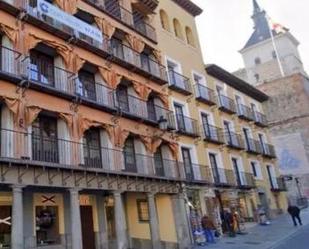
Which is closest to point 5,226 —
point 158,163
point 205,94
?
point 158,163

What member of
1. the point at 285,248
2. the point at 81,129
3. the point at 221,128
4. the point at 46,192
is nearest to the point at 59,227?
the point at 46,192

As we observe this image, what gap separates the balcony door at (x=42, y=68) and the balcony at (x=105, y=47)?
1.14 meters

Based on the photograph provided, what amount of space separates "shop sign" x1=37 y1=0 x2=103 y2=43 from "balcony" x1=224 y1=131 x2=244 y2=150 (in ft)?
42.8

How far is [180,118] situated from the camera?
2309cm

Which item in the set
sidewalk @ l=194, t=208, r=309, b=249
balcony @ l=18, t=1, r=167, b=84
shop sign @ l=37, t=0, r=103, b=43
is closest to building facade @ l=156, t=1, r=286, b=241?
balcony @ l=18, t=1, r=167, b=84

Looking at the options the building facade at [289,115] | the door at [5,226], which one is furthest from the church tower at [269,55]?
the door at [5,226]

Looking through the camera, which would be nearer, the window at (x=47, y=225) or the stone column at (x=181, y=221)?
the window at (x=47, y=225)

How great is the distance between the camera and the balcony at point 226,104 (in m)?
28.1

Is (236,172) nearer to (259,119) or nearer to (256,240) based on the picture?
(259,119)

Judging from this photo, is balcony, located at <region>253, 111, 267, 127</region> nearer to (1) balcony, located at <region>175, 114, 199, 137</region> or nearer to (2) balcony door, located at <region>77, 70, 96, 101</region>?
(1) balcony, located at <region>175, 114, 199, 137</region>

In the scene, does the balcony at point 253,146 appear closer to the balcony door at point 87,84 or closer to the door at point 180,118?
the door at point 180,118

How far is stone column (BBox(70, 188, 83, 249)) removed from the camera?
13.3 meters

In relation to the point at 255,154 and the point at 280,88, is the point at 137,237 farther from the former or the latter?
the point at 280,88

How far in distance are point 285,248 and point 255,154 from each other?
1584cm
